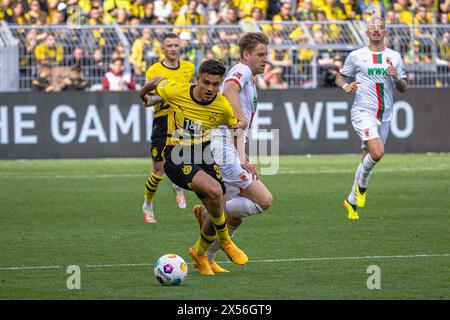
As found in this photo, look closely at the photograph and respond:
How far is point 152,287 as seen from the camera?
8.64 meters

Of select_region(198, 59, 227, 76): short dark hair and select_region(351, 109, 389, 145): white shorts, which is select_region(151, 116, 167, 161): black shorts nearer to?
select_region(351, 109, 389, 145): white shorts

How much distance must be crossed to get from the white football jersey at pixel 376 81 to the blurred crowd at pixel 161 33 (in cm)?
955

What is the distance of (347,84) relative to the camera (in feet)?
45.9

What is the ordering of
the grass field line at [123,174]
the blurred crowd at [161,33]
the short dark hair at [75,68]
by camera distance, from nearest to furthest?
the grass field line at [123,174]
the blurred crowd at [161,33]
the short dark hair at [75,68]

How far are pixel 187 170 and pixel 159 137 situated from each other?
14.2ft

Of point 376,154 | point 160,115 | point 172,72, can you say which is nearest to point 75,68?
point 172,72

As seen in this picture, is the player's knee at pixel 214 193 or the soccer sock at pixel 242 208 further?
the soccer sock at pixel 242 208

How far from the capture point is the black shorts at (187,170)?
9.43m

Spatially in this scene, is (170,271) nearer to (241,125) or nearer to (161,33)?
(241,125)

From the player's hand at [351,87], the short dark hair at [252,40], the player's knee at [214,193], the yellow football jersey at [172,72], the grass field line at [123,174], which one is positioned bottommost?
the grass field line at [123,174]

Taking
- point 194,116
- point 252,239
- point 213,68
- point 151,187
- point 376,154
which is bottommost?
point 252,239

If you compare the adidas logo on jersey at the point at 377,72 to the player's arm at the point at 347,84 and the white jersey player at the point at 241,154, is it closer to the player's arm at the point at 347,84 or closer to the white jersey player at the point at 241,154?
the player's arm at the point at 347,84

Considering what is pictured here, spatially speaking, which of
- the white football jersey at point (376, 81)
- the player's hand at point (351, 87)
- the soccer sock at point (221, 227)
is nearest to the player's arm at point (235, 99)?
the soccer sock at point (221, 227)

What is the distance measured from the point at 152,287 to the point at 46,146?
15082mm
